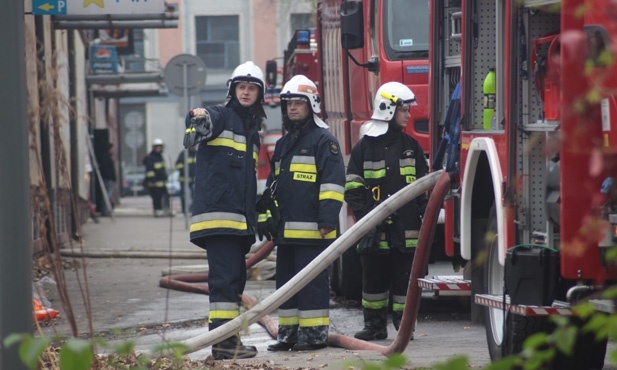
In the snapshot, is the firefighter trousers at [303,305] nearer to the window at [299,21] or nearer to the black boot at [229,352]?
the black boot at [229,352]

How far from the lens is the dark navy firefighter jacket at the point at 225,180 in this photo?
7883 mm

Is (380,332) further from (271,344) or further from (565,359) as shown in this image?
(565,359)

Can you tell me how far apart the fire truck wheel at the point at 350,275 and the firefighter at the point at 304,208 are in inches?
92.7

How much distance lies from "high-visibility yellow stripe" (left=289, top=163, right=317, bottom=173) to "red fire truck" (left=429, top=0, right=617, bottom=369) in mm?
878

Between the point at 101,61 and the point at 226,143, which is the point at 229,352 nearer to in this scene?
the point at 226,143

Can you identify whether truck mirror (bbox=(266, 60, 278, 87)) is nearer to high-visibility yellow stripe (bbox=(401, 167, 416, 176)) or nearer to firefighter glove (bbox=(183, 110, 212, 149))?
high-visibility yellow stripe (bbox=(401, 167, 416, 176))

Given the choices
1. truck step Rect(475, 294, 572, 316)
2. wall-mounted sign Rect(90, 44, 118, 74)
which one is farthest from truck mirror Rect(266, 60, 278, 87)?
truck step Rect(475, 294, 572, 316)

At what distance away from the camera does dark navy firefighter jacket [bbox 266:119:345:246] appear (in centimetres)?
820

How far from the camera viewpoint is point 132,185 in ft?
177

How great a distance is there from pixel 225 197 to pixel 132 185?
46539 mm

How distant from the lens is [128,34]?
34.0 m

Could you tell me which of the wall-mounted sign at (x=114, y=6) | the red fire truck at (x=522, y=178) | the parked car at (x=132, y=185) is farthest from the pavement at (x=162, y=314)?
the parked car at (x=132, y=185)

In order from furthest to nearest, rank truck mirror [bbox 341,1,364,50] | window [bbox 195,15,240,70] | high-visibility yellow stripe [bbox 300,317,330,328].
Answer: window [bbox 195,15,240,70] < truck mirror [bbox 341,1,364,50] < high-visibility yellow stripe [bbox 300,317,330,328]

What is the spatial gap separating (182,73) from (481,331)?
11.2 meters
